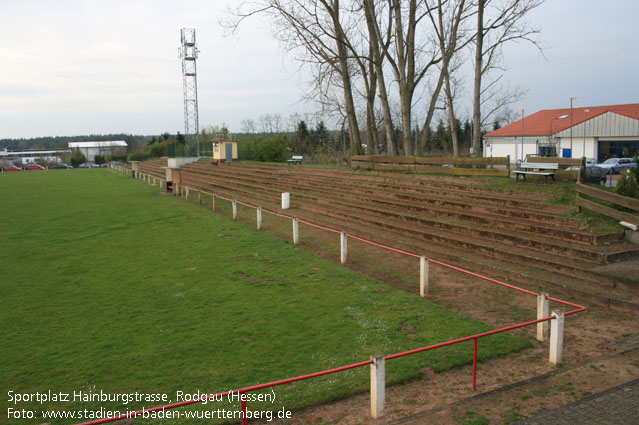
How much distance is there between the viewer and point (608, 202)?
12594 millimetres

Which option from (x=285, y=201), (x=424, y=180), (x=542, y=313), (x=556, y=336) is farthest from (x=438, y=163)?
(x=556, y=336)

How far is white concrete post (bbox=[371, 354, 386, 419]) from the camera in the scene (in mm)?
5086

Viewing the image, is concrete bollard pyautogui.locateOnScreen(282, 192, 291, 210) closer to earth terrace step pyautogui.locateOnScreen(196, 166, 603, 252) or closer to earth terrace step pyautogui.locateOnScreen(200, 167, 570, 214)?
earth terrace step pyautogui.locateOnScreen(196, 166, 603, 252)

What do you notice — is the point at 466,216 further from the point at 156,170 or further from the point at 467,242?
the point at 156,170

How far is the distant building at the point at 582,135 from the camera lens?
36094mm

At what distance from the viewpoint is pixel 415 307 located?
884 cm

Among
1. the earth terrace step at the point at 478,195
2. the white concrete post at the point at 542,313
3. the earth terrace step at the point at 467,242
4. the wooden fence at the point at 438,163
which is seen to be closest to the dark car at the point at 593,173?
the wooden fence at the point at 438,163

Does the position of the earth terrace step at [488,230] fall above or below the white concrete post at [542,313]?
above

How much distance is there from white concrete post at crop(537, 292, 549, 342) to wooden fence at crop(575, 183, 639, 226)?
532cm

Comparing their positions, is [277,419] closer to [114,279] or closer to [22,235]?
[114,279]

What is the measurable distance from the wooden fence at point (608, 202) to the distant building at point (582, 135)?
24.4 metres

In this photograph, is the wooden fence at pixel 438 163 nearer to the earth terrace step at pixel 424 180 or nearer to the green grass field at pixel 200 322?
the earth terrace step at pixel 424 180

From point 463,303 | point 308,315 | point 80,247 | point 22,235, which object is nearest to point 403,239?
point 463,303

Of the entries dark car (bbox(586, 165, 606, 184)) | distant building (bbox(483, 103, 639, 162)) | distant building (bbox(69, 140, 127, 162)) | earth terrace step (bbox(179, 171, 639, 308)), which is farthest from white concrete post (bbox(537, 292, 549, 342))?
distant building (bbox(69, 140, 127, 162))
